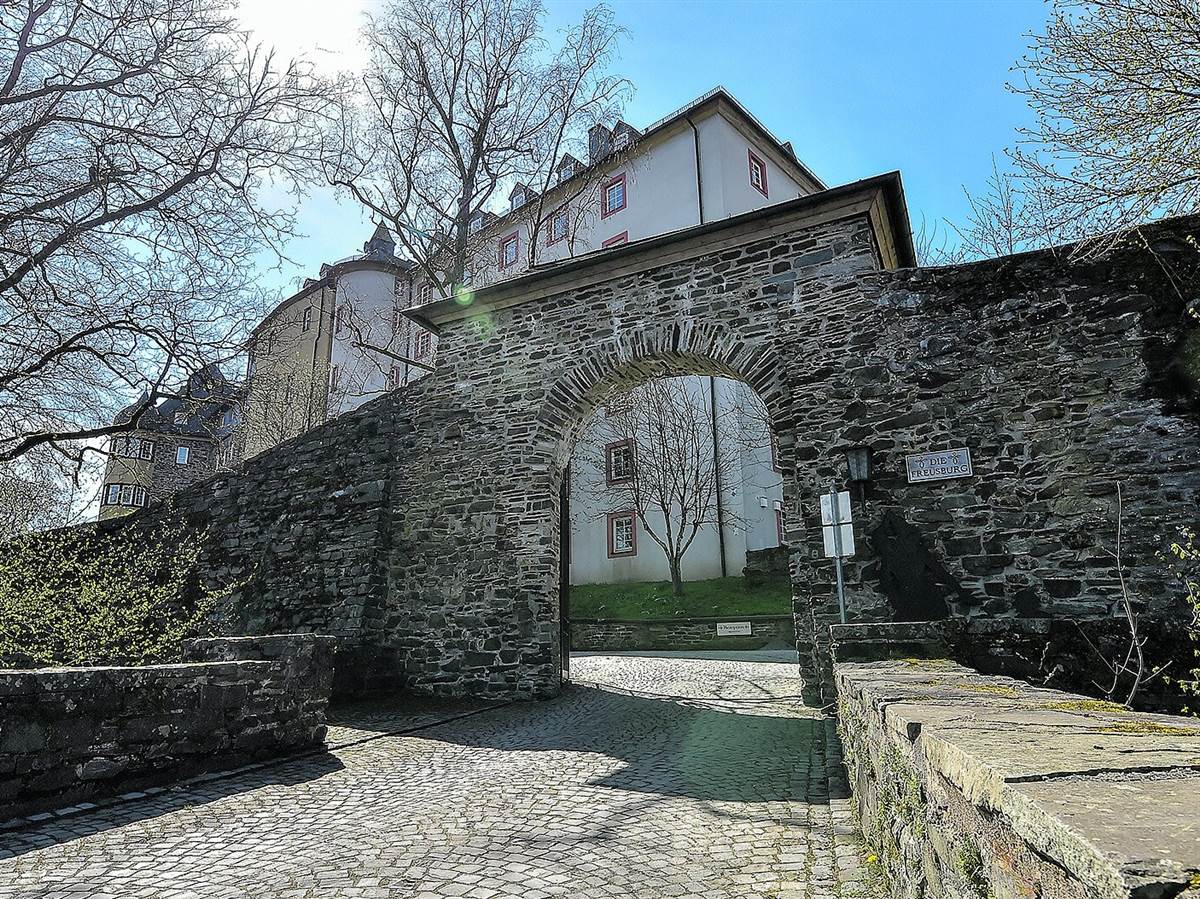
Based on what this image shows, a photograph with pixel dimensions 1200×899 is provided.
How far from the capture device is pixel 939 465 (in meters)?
7.43

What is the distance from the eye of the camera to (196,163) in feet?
30.6

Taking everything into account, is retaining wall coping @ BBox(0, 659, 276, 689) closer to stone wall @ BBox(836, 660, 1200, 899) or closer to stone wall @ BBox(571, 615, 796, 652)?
stone wall @ BBox(836, 660, 1200, 899)

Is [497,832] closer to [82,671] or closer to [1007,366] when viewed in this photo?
[82,671]

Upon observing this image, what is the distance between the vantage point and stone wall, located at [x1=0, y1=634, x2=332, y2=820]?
402 centimetres

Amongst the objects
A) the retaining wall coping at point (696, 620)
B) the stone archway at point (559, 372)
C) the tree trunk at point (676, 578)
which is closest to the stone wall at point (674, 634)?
the retaining wall coping at point (696, 620)

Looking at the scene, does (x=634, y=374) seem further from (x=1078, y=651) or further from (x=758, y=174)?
(x=758, y=174)

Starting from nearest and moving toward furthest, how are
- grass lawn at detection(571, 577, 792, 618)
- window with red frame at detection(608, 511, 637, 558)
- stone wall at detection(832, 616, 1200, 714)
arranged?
1. stone wall at detection(832, 616, 1200, 714)
2. grass lawn at detection(571, 577, 792, 618)
3. window with red frame at detection(608, 511, 637, 558)

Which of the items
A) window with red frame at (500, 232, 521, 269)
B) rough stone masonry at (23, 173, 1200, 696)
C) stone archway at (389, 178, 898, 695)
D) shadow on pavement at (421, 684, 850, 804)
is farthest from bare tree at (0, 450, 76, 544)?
window with red frame at (500, 232, 521, 269)

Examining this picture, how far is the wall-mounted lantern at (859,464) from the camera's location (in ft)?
24.9

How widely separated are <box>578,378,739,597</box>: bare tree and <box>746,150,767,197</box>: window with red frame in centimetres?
699

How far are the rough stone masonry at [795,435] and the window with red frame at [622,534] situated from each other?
13.8m

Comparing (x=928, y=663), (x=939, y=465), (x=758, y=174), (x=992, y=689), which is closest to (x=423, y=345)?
(x=758, y=174)

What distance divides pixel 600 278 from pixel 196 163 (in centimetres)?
535

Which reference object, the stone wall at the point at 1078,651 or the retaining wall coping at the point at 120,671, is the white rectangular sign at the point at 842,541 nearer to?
the stone wall at the point at 1078,651
